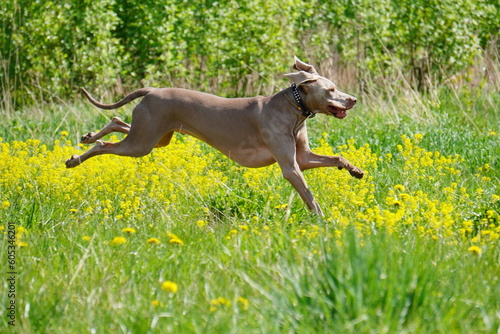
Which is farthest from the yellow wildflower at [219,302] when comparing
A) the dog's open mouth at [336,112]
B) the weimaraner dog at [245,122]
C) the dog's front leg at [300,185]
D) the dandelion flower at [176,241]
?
the dog's open mouth at [336,112]

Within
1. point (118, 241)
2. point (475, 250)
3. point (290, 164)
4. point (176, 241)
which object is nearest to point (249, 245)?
point (176, 241)

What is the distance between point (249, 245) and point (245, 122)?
74.5 inches

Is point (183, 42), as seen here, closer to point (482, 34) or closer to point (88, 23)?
point (88, 23)

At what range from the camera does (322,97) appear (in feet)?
19.5

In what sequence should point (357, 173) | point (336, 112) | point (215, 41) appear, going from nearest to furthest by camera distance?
1. point (336, 112)
2. point (357, 173)
3. point (215, 41)

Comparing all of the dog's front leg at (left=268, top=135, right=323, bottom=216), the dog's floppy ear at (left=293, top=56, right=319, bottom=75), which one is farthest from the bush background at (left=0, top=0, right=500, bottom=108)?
the dog's front leg at (left=268, top=135, right=323, bottom=216)

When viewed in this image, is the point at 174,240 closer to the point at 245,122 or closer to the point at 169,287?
the point at 169,287

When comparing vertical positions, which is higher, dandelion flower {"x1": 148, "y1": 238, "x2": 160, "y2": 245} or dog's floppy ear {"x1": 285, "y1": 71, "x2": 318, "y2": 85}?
dog's floppy ear {"x1": 285, "y1": 71, "x2": 318, "y2": 85}

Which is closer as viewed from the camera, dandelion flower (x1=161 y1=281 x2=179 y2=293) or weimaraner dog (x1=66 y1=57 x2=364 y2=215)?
dandelion flower (x1=161 y1=281 x2=179 y2=293)

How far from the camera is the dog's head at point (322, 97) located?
5938mm

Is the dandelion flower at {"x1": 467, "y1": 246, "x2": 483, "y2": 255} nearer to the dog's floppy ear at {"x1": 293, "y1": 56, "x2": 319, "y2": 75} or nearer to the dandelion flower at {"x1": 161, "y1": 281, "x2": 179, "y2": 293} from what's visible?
the dandelion flower at {"x1": 161, "y1": 281, "x2": 179, "y2": 293}

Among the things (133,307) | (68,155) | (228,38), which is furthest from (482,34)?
(133,307)

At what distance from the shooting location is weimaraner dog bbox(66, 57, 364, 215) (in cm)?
603

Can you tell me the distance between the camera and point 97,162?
6773 mm
